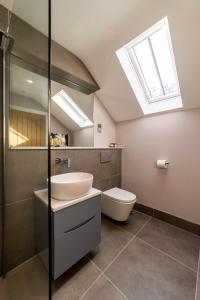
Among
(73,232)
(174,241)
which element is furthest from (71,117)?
(174,241)

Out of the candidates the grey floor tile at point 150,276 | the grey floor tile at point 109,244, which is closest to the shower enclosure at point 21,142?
the grey floor tile at point 109,244

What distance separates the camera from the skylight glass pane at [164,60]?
1.46 meters

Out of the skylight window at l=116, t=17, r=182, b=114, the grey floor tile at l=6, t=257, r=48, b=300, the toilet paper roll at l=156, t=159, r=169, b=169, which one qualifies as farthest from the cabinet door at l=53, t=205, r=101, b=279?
the skylight window at l=116, t=17, r=182, b=114

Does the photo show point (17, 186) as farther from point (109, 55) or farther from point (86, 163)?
point (109, 55)

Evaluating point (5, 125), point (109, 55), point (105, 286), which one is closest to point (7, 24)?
point (5, 125)

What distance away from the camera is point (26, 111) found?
125 centimetres

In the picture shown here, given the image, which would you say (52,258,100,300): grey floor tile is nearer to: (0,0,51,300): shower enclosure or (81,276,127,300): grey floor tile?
(81,276,127,300): grey floor tile

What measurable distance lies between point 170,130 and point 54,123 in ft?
5.15

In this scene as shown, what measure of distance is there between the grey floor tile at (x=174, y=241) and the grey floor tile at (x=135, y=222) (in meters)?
0.08

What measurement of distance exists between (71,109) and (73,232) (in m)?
1.48

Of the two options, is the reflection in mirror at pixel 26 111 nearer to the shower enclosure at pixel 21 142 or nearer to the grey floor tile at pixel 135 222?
the shower enclosure at pixel 21 142

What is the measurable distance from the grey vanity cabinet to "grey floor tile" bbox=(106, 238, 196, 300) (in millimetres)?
329

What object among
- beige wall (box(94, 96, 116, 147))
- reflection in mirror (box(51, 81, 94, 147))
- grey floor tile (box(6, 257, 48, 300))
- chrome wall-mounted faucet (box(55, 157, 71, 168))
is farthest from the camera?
beige wall (box(94, 96, 116, 147))

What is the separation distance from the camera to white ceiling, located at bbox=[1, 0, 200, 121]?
1062 millimetres
